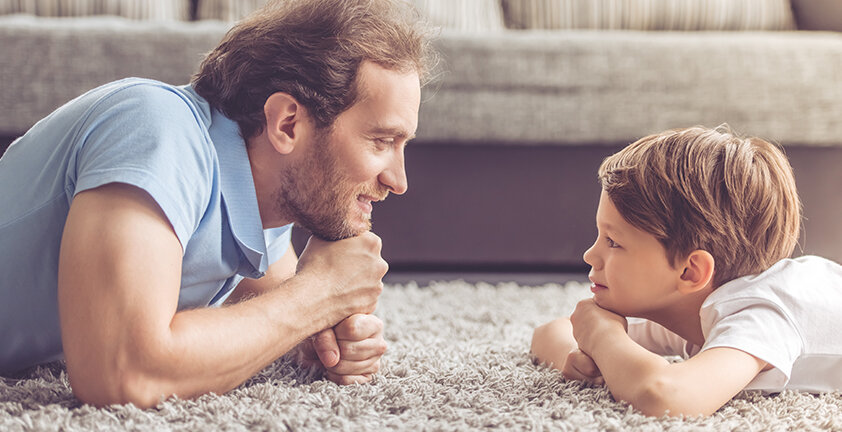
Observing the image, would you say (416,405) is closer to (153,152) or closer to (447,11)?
(153,152)

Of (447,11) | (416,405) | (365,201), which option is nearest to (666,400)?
(416,405)

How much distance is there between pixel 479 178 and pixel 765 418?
3.25 feet

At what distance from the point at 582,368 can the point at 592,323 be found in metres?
0.06

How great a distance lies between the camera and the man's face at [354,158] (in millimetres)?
1022

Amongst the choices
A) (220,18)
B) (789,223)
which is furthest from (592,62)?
(220,18)

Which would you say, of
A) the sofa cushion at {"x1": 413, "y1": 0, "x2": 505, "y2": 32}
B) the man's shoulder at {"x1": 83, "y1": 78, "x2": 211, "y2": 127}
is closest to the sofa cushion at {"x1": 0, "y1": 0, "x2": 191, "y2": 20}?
the sofa cushion at {"x1": 413, "y1": 0, "x2": 505, "y2": 32}

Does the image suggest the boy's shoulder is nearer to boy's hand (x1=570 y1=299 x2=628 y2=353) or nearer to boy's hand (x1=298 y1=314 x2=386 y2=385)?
boy's hand (x1=570 y1=299 x2=628 y2=353)

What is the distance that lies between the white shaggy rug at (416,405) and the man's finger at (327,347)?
28mm

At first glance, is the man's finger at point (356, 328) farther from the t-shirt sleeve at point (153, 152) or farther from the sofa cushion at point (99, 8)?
the sofa cushion at point (99, 8)

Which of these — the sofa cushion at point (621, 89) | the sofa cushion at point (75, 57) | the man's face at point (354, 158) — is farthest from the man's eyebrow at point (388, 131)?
the sofa cushion at point (75, 57)

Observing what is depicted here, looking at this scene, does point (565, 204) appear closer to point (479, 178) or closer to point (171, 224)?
point (479, 178)

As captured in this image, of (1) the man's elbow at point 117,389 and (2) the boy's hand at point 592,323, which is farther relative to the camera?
(2) the boy's hand at point 592,323

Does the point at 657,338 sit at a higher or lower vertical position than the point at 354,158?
lower

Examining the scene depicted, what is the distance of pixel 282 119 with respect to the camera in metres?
1.01
